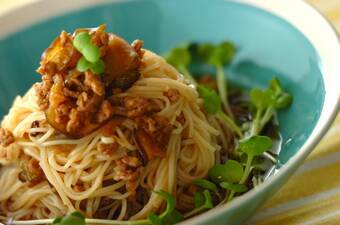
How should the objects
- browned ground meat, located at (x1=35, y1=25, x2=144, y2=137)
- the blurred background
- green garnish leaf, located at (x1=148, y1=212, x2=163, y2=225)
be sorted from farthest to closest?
the blurred background < browned ground meat, located at (x1=35, y1=25, x2=144, y2=137) < green garnish leaf, located at (x1=148, y1=212, x2=163, y2=225)

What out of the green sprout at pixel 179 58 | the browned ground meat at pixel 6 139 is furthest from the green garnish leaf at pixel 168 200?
the green sprout at pixel 179 58

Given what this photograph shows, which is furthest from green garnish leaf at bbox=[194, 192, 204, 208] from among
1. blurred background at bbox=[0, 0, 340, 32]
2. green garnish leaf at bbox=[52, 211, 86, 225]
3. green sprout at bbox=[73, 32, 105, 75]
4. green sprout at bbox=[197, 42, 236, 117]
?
blurred background at bbox=[0, 0, 340, 32]

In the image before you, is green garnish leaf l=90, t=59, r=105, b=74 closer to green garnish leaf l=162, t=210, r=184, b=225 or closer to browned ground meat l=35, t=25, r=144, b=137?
browned ground meat l=35, t=25, r=144, b=137

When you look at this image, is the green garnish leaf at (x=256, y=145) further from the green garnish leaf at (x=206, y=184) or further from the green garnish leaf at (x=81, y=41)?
the green garnish leaf at (x=81, y=41)

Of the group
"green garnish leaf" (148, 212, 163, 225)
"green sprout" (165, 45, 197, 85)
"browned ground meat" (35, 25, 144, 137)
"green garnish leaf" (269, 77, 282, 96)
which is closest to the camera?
"green garnish leaf" (148, 212, 163, 225)

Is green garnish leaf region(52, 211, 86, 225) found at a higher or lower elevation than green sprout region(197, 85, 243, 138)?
lower

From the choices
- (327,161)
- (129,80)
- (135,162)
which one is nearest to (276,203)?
(327,161)
